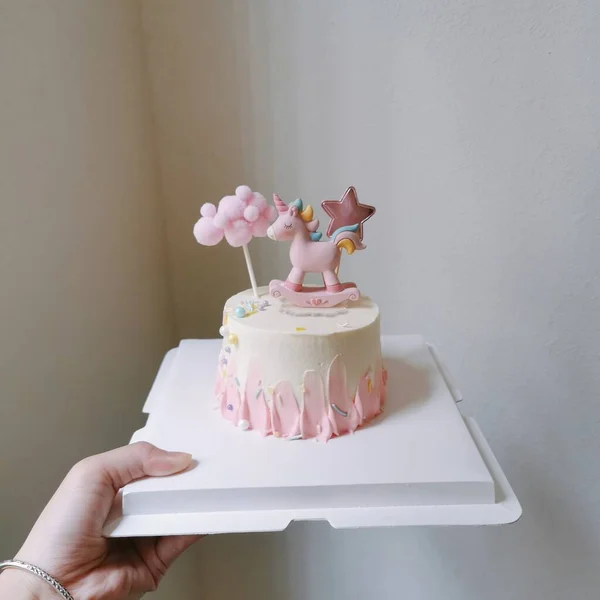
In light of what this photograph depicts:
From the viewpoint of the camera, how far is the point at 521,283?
1054mm

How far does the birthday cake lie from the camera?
0.76m

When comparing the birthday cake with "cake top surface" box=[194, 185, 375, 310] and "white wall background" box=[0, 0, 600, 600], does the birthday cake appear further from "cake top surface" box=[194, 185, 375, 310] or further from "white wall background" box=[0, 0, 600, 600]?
"white wall background" box=[0, 0, 600, 600]

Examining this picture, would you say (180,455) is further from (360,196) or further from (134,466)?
(360,196)

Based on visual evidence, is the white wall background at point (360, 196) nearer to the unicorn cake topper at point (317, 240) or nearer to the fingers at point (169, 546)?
the fingers at point (169, 546)

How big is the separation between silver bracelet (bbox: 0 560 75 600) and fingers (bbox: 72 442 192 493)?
112 mm

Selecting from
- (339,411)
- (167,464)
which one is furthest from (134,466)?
(339,411)

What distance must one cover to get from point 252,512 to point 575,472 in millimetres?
702

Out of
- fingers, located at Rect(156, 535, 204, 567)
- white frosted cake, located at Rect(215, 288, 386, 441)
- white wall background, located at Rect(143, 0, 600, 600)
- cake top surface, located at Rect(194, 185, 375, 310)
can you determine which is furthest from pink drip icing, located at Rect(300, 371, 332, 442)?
white wall background, located at Rect(143, 0, 600, 600)

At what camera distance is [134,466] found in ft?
2.25

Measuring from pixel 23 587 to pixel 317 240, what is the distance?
575mm

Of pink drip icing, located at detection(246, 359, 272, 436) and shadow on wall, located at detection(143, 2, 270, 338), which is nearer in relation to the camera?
pink drip icing, located at detection(246, 359, 272, 436)

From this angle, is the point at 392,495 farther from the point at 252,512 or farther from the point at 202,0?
the point at 202,0

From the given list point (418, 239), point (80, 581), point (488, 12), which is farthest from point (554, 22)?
point (80, 581)

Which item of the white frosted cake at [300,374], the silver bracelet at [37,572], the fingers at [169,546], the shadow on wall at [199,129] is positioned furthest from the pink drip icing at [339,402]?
the shadow on wall at [199,129]
